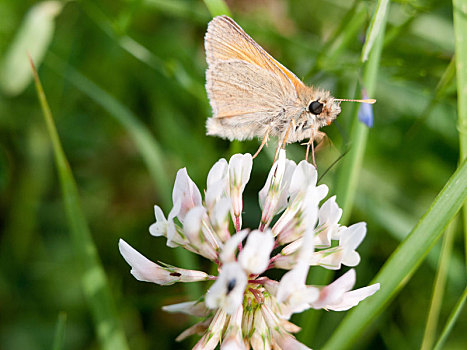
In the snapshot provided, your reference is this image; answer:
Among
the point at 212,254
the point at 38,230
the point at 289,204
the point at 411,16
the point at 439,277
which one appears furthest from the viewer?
the point at 38,230

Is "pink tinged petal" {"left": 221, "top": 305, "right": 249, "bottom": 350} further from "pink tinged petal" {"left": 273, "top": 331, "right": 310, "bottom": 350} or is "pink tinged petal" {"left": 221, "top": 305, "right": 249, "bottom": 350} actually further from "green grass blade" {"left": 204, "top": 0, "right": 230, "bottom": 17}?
"green grass blade" {"left": 204, "top": 0, "right": 230, "bottom": 17}

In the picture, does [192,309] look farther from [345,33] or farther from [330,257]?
[345,33]

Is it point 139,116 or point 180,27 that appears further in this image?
point 180,27

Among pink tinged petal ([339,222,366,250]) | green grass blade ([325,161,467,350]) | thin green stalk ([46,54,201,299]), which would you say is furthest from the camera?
thin green stalk ([46,54,201,299])

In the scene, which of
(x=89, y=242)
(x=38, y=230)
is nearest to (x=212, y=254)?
(x=89, y=242)

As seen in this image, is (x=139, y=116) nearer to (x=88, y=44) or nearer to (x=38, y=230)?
(x=88, y=44)

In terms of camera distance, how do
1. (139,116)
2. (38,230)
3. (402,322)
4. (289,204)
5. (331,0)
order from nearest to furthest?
(289,204), (402,322), (38,230), (139,116), (331,0)

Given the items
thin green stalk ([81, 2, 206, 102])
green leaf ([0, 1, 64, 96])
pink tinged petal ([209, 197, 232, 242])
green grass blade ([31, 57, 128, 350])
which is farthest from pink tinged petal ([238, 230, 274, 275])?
green leaf ([0, 1, 64, 96])
